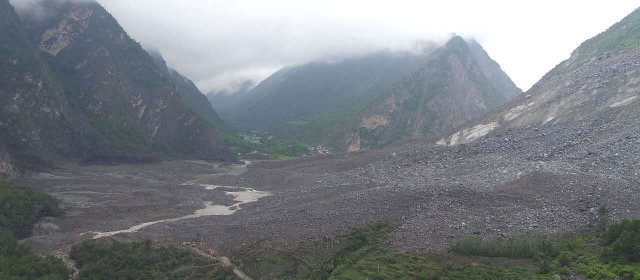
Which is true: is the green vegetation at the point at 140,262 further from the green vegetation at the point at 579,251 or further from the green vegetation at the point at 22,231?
the green vegetation at the point at 579,251

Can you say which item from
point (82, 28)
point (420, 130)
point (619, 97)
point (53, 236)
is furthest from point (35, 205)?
point (420, 130)

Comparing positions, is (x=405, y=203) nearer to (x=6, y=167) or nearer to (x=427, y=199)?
(x=427, y=199)

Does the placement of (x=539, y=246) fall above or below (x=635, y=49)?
below

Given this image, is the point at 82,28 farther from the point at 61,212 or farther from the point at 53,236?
the point at 53,236

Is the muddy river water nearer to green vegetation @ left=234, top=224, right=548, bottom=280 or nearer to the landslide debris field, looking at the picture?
the landslide debris field

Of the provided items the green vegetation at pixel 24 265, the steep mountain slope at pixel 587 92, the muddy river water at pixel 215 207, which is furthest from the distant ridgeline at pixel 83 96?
the steep mountain slope at pixel 587 92

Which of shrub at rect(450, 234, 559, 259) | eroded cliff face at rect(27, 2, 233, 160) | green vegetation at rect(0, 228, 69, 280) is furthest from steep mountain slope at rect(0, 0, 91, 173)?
shrub at rect(450, 234, 559, 259)
